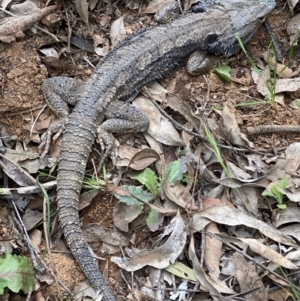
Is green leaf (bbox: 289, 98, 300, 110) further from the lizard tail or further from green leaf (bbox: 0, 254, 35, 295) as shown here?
green leaf (bbox: 0, 254, 35, 295)

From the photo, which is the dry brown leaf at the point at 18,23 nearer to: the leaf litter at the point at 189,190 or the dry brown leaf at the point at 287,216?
the leaf litter at the point at 189,190

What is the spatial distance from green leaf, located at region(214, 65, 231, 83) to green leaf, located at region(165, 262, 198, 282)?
1.82m

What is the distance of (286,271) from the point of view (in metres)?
4.21

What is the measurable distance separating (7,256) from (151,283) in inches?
40.5

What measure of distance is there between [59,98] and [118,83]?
20.8 inches

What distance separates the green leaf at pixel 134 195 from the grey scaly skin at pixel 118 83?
0.35 metres

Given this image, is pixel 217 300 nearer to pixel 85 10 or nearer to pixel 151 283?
pixel 151 283

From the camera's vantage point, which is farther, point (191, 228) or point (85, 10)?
point (85, 10)

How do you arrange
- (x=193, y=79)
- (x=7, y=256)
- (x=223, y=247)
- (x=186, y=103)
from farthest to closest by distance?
(x=193, y=79) → (x=186, y=103) → (x=223, y=247) → (x=7, y=256)

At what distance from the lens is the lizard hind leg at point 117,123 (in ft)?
15.8

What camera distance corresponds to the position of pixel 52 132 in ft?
15.8

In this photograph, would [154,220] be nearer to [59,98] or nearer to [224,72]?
[59,98]

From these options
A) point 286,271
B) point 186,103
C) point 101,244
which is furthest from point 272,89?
point 101,244

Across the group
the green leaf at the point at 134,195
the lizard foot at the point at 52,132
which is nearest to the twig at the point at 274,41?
the green leaf at the point at 134,195
